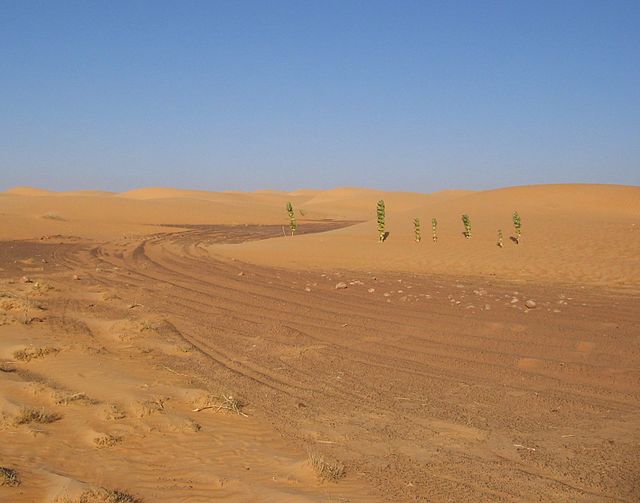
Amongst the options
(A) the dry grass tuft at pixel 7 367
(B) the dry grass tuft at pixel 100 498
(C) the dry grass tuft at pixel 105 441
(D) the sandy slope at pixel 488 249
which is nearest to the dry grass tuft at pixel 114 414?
(C) the dry grass tuft at pixel 105 441

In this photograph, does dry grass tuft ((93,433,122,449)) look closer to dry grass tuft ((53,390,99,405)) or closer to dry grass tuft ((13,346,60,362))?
dry grass tuft ((53,390,99,405))

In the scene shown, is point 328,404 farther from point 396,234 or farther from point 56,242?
point 56,242

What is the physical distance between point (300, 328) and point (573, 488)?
6.26 m

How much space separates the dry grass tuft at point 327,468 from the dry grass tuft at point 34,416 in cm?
254

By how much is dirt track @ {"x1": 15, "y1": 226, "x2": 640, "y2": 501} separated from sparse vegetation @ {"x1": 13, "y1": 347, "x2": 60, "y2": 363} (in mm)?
1390

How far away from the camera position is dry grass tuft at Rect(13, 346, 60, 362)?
311 inches

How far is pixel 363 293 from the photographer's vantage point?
1437 centimetres

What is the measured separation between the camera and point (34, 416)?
575 centimetres

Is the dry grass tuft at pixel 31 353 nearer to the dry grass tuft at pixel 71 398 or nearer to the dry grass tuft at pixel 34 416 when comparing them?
the dry grass tuft at pixel 71 398

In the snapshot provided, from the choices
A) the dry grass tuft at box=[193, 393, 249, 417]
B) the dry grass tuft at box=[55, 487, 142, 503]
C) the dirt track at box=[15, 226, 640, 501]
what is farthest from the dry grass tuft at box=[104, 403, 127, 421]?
the dry grass tuft at box=[55, 487, 142, 503]

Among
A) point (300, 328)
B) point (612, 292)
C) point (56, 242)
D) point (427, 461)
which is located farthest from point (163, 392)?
point (56, 242)

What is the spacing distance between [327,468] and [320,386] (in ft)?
7.99

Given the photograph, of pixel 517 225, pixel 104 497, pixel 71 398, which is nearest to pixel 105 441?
pixel 104 497

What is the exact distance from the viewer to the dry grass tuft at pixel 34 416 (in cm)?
565
